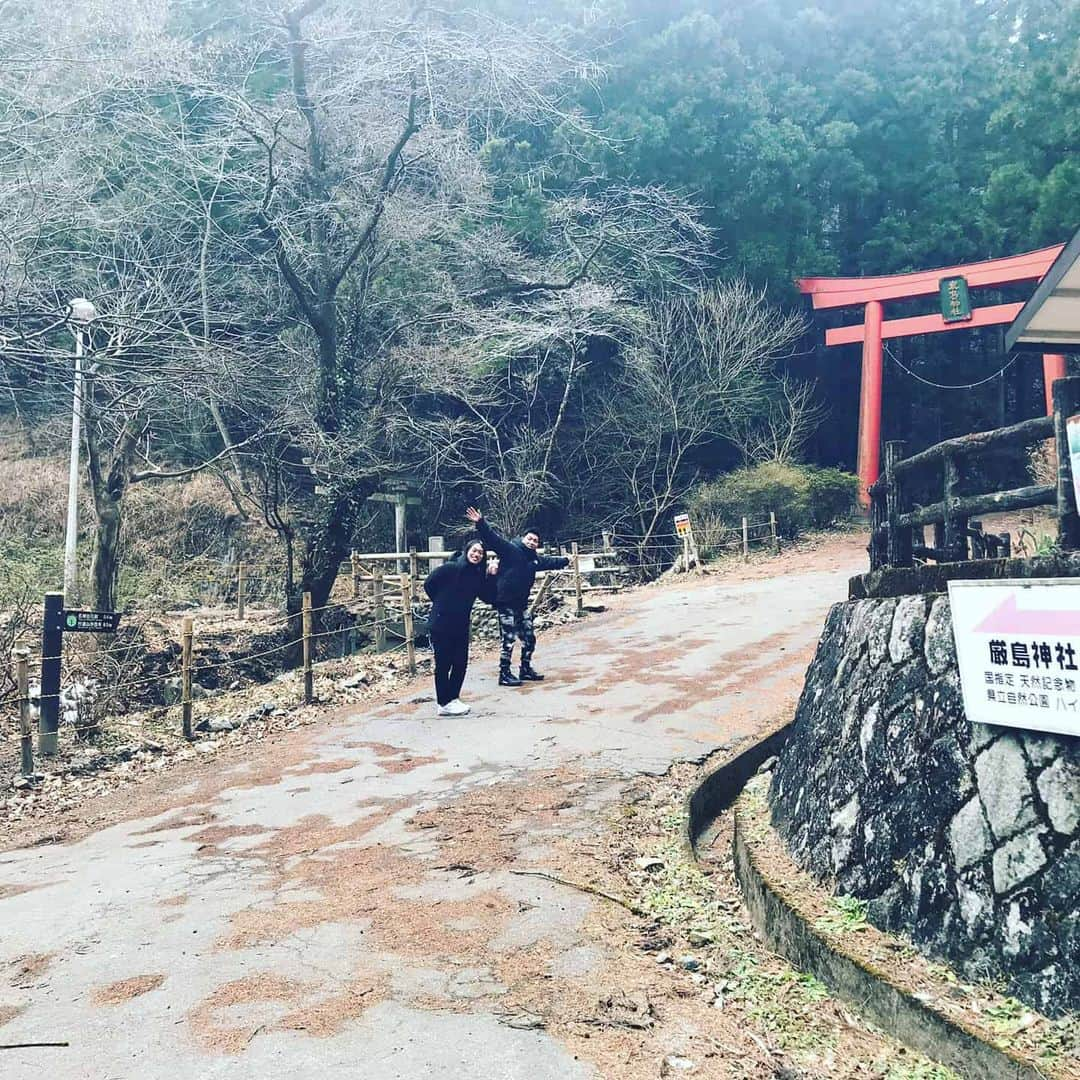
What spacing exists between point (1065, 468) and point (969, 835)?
59.9 inches

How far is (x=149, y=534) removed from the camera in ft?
65.5

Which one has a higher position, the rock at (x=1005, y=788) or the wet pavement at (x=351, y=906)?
the rock at (x=1005, y=788)

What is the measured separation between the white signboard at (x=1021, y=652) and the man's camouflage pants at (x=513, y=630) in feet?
19.6

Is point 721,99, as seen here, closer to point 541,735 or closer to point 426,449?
point 426,449

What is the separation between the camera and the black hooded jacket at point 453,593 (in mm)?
7672

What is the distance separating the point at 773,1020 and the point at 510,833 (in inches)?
80.5

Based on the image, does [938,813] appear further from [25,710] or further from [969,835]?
[25,710]

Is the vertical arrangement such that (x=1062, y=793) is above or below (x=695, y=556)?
below

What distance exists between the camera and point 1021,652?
2.91 m

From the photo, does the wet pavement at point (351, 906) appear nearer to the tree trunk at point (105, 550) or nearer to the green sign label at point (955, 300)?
the tree trunk at point (105, 550)

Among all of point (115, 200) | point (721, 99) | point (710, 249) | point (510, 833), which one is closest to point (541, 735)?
point (510, 833)

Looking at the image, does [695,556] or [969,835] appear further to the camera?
[695,556]

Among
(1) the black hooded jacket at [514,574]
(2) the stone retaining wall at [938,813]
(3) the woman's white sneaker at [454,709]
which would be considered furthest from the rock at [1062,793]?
(1) the black hooded jacket at [514,574]

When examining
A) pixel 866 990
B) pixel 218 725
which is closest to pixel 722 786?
pixel 866 990
